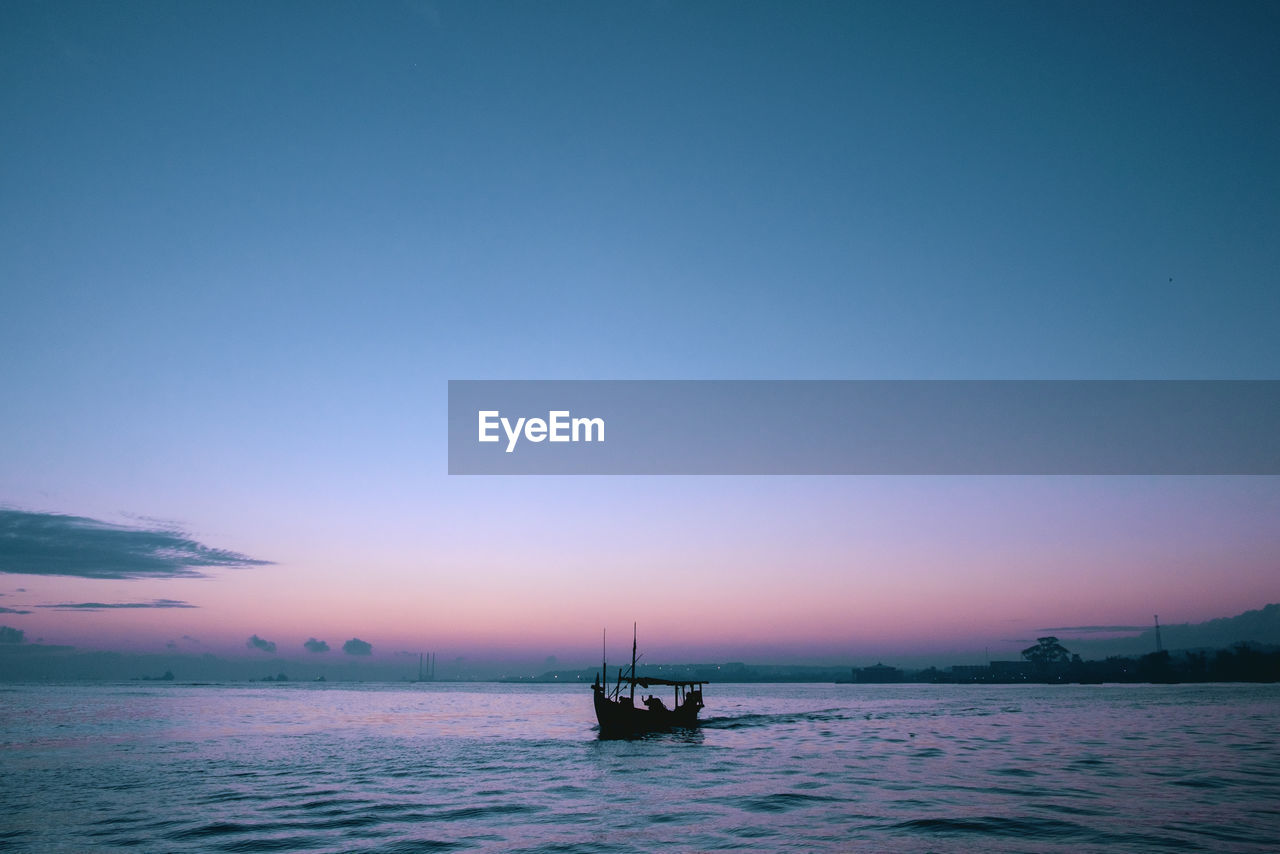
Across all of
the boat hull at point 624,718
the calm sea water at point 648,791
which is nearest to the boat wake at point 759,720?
the boat hull at point 624,718

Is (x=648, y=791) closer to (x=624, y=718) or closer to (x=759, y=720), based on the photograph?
(x=624, y=718)

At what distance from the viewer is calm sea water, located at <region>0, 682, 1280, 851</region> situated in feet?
90.9

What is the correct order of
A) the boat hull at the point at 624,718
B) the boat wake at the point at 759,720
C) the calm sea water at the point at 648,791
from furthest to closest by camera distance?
the boat wake at the point at 759,720
the boat hull at the point at 624,718
the calm sea water at the point at 648,791

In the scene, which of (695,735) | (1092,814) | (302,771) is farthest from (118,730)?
(1092,814)

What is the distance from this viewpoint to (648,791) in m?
38.6

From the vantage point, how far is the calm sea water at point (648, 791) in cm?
2772

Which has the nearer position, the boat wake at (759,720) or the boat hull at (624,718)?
the boat hull at (624,718)

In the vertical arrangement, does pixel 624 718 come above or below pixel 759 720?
above

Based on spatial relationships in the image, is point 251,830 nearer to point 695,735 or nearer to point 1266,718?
point 695,735

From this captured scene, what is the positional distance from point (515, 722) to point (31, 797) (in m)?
68.9

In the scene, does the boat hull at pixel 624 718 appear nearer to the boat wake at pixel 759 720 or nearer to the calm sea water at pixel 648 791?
the calm sea water at pixel 648 791

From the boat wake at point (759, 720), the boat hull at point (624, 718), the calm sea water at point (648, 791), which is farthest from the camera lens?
the boat wake at point (759, 720)

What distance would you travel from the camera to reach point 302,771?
151 ft

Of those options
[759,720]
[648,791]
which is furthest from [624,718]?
[759,720]
